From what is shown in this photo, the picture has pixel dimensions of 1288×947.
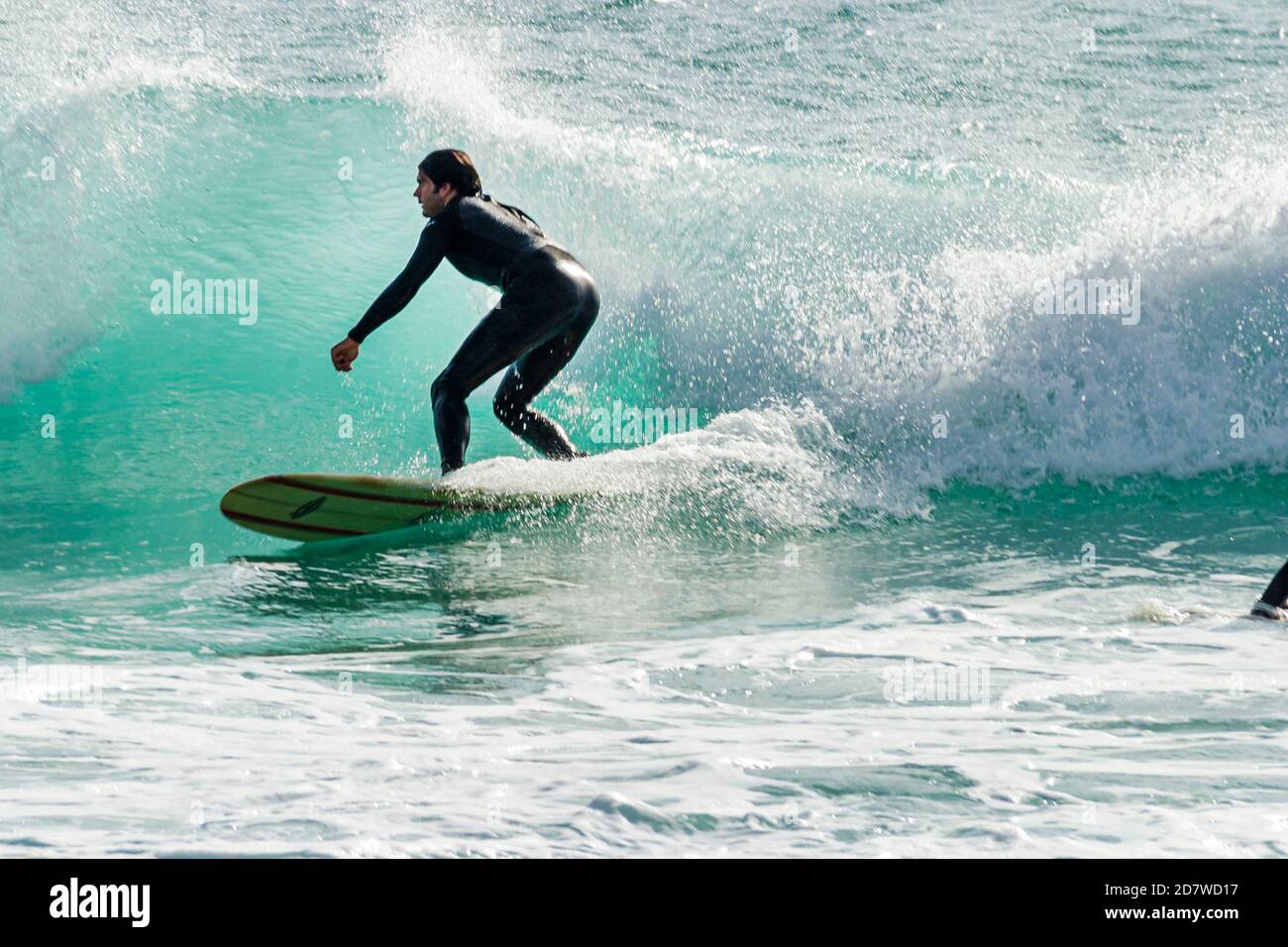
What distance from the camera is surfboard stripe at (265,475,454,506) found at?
6082 millimetres

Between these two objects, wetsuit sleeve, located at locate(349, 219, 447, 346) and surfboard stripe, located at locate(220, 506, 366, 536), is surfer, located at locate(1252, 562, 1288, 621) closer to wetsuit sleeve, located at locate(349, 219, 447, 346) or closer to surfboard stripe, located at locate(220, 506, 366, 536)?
wetsuit sleeve, located at locate(349, 219, 447, 346)

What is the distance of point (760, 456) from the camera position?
7199 millimetres

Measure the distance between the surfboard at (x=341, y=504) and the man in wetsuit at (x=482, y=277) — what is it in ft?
0.59

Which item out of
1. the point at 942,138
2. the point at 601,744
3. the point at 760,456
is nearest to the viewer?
the point at 601,744

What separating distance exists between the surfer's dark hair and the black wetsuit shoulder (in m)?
0.07

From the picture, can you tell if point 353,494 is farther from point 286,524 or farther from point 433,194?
point 433,194

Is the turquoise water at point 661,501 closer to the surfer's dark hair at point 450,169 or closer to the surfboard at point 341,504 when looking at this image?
the surfboard at point 341,504

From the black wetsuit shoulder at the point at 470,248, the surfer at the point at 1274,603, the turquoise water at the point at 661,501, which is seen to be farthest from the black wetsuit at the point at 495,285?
the surfer at the point at 1274,603

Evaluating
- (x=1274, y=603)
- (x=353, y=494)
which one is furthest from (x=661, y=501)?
(x=1274, y=603)

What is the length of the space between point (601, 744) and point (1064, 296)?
571 centimetres

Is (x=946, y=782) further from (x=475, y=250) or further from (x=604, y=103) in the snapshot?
(x=604, y=103)

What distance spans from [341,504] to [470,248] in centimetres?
130

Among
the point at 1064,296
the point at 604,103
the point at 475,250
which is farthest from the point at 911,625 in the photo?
the point at 604,103
